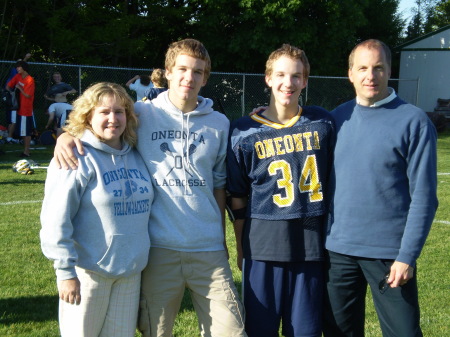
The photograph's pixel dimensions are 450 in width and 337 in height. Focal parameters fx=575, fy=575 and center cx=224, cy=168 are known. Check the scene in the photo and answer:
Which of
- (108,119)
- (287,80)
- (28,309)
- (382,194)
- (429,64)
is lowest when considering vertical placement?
(28,309)

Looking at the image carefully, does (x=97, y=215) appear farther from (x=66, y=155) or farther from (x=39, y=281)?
(x=39, y=281)

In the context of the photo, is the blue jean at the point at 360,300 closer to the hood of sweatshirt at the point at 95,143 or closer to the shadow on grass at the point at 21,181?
the hood of sweatshirt at the point at 95,143

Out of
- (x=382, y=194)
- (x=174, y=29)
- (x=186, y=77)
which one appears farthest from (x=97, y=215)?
(x=174, y=29)

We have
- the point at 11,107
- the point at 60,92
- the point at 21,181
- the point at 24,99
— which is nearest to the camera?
the point at 21,181

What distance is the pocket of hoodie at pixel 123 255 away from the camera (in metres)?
2.75

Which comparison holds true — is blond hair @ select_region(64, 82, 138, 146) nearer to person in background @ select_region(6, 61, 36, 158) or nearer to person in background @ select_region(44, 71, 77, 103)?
person in background @ select_region(6, 61, 36, 158)

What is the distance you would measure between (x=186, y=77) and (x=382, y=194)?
3.78 ft

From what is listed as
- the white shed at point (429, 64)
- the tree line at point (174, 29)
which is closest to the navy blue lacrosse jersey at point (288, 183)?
the tree line at point (174, 29)

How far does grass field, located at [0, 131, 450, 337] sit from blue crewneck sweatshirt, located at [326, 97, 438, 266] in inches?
55.7

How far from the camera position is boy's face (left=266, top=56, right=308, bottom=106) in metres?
2.96

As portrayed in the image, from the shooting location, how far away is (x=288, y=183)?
9.65ft

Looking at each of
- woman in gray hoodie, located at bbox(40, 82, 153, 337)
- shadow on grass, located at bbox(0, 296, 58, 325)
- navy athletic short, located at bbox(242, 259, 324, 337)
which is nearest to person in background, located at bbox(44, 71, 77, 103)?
shadow on grass, located at bbox(0, 296, 58, 325)

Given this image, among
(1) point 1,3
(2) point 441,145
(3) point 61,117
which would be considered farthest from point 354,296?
(1) point 1,3

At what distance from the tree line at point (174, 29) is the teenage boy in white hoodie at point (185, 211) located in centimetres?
1711
